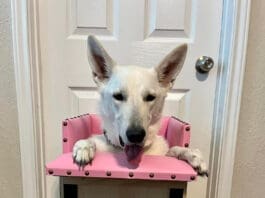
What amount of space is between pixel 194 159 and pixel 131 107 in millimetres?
253

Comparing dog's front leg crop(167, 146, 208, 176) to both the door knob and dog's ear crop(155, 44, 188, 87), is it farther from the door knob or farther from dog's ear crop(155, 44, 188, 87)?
the door knob

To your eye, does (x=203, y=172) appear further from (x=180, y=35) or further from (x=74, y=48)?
(x=74, y=48)

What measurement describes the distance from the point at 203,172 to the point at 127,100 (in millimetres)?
324

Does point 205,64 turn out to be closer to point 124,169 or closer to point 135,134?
point 135,134

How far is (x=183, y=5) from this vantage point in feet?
4.65

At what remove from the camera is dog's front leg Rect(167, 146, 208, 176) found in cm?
93

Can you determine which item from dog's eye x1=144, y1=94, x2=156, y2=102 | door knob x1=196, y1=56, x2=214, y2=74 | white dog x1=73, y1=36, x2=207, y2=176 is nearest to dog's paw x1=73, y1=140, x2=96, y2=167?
white dog x1=73, y1=36, x2=207, y2=176

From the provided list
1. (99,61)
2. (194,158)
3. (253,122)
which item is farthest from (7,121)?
(253,122)

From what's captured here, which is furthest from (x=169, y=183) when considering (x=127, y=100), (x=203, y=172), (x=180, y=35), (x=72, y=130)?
(x=180, y=35)

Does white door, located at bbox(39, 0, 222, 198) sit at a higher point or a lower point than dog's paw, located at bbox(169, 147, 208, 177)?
higher

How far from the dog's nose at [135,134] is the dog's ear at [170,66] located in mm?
262

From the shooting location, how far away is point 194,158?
951 millimetres

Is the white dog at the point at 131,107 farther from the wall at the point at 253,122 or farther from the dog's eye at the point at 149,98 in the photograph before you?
the wall at the point at 253,122

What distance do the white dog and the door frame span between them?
15.7 inches
